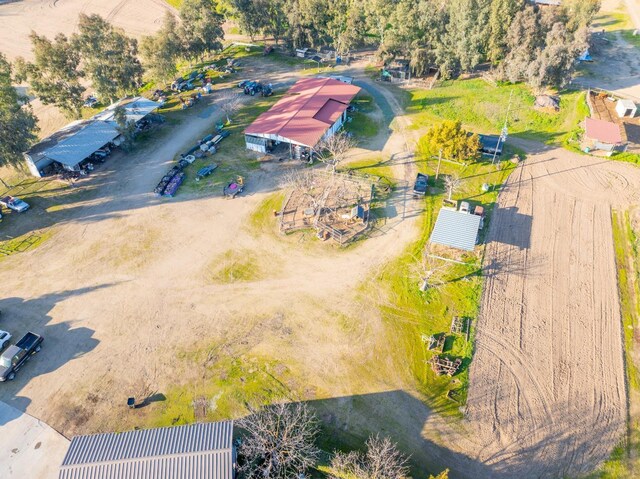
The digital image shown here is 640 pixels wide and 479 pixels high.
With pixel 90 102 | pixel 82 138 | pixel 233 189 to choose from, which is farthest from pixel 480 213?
pixel 90 102

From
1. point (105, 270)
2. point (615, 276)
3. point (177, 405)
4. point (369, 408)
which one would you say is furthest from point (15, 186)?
point (615, 276)

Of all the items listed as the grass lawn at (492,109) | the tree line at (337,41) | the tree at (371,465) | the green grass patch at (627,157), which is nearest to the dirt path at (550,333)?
the green grass patch at (627,157)

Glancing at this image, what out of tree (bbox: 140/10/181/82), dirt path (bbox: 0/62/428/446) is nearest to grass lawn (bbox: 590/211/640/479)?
dirt path (bbox: 0/62/428/446)

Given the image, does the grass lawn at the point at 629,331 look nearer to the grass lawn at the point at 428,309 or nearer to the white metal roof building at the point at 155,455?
the grass lawn at the point at 428,309

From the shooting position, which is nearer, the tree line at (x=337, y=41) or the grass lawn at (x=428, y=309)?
the grass lawn at (x=428, y=309)

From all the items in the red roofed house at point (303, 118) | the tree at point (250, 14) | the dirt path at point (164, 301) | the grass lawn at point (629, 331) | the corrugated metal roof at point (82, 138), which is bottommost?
the grass lawn at point (629, 331)

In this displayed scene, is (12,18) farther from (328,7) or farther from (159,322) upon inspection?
(159,322)
